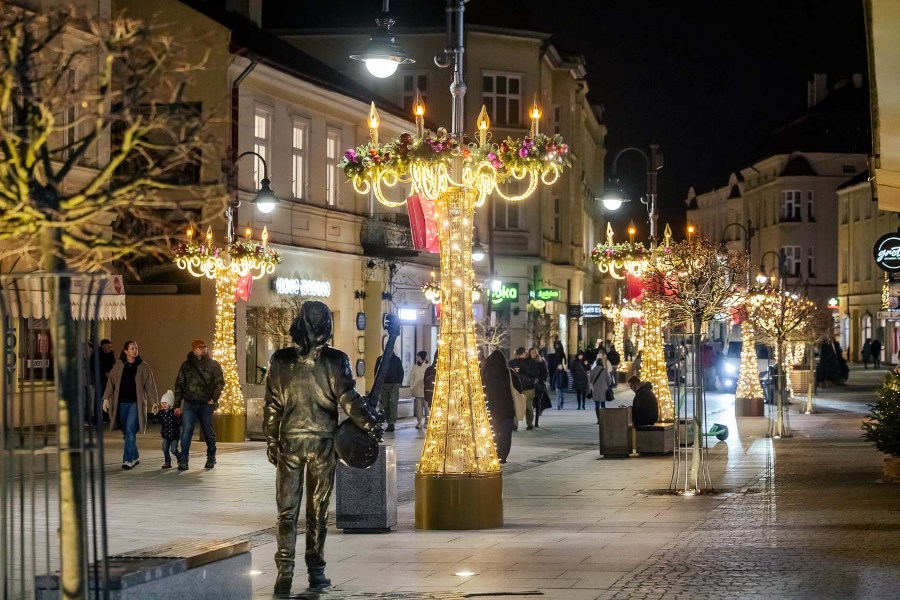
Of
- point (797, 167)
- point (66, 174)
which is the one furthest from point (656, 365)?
point (797, 167)

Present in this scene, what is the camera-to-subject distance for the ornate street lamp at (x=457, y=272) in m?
14.7

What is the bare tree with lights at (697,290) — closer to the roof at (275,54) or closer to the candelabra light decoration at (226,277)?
the candelabra light decoration at (226,277)

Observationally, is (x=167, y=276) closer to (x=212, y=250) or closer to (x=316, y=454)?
(x=212, y=250)

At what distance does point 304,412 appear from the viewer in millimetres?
10742

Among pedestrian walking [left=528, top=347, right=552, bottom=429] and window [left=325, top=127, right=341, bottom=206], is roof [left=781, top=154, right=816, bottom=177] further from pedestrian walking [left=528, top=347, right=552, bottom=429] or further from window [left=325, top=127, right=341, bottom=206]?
pedestrian walking [left=528, top=347, right=552, bottom=429]

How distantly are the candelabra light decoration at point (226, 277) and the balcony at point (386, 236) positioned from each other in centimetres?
1466

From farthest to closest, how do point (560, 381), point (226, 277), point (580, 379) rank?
point (560, 381) < point (580, 379) < point (226, 277)

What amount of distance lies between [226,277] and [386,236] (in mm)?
15830

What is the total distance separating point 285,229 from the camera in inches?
1512

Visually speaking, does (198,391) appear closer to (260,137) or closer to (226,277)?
(226,277)

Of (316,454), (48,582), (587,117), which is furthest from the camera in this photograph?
(587,117)

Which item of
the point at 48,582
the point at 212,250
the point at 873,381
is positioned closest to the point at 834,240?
the point at 873,381

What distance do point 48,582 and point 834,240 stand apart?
108798 millimetres

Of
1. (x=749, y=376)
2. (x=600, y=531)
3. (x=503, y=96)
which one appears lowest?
(x=600, y=531)
